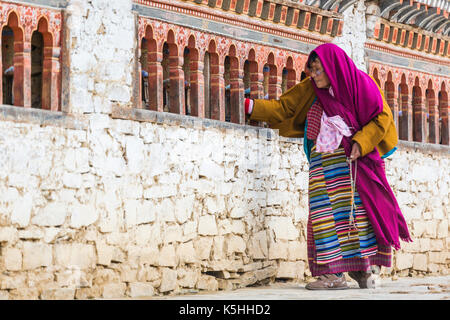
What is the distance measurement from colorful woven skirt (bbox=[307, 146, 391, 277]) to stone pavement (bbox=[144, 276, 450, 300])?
0.21 m

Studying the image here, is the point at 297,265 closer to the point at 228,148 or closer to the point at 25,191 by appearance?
the point at 228,148

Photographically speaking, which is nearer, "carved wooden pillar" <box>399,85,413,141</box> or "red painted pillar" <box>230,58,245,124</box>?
"red painted pillar" <box>230,58,245,124</box>

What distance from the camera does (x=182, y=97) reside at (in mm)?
7820

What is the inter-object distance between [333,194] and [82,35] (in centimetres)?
216

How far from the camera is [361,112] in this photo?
7594 millimetres

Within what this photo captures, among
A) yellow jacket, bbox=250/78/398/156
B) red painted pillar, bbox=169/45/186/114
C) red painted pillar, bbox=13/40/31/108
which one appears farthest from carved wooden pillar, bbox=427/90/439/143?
red painted pillar, bbox=13/40/31/108

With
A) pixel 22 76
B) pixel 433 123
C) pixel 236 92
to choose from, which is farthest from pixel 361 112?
pixel 433 123

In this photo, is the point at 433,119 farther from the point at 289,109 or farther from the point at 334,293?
the point at 334,293

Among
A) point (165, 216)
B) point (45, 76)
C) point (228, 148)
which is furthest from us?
point (228, 148)

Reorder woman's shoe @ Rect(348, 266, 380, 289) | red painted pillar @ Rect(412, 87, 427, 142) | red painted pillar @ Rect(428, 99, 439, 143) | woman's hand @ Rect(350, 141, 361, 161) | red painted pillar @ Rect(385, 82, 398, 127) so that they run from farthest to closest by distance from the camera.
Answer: red painted pillar @ Rect(428, 99, 439, 143), red painted pillar @ Rect(412, 87, 427, 142), red painted pillar @ Rect(385, 82, 398, 127), woman's shoe @ Rect(348, 266, 380, 289), woman's hand @ Rect(350, 141, 361, 161)

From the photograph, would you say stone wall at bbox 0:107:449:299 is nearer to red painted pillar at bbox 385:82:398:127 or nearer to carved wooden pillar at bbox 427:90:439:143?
red painted pillar at bbox 385:82:398:127

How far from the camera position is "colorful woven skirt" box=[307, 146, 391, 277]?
7543 mm

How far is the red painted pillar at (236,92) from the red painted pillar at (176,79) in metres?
0.66

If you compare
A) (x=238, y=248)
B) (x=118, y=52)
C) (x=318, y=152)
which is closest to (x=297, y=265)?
(x=238, y=248)
